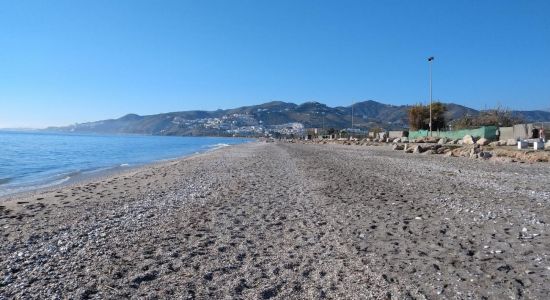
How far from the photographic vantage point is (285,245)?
6246mm

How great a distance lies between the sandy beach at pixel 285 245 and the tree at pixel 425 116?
5762cm

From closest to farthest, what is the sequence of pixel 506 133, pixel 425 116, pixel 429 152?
pixel 429 152 → pixel 506 133 → pixel 425 116

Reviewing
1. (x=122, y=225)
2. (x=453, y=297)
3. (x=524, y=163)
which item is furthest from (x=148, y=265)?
(x=524, y=163)

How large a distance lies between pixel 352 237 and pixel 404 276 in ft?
6.17

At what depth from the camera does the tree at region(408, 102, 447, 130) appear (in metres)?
65.8

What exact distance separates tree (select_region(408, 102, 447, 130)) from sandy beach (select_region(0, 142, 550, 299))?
57623mm

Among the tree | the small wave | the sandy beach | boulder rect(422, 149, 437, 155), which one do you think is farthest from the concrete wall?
the small wave

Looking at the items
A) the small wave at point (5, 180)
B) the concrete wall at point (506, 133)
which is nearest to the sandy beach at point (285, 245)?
the small wave at point (5, 180)

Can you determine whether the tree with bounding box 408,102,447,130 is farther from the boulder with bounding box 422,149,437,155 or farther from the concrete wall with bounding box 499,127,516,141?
the boulder with bounding box 422,149,437,155

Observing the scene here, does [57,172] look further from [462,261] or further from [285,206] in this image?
[462,261]

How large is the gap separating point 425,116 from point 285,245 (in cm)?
6761

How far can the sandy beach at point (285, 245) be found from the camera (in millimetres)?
4527

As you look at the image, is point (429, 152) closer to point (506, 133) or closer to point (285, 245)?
point (506, 133)

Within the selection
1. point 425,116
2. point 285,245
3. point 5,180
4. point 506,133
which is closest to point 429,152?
point 506,133
